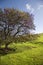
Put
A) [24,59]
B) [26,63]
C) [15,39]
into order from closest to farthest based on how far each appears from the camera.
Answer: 1. [26,63]
2. [24,59]
3. [15,39]

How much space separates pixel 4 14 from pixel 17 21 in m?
2.93

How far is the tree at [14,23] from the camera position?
34.1 m

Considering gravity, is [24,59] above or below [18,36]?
below

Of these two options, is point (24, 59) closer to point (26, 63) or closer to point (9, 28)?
point (26, 63)

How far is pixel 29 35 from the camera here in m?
34.7

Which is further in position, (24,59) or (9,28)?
(9,28)

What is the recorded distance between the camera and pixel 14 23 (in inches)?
1350

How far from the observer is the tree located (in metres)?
34.1

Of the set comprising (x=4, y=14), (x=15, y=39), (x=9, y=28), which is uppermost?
(x=4, y=14)

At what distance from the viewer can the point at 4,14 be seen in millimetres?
34281

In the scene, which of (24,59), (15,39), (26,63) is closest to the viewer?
(26,63)

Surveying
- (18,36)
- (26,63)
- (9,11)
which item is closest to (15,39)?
(18,36)

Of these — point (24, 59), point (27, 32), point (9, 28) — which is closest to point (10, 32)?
point (9, 28)

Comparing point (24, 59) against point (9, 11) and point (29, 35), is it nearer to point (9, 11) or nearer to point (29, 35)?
point (29, 35)
